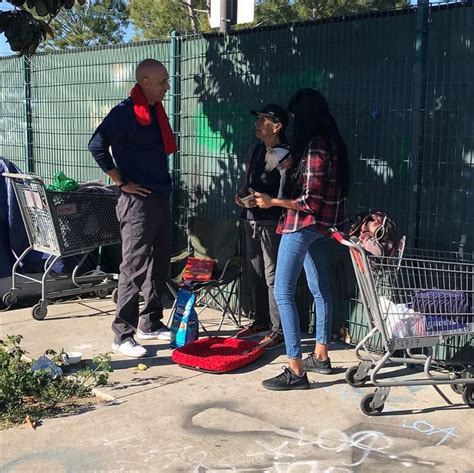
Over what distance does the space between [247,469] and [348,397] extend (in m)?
1.21

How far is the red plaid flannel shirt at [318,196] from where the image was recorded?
445 centimetres

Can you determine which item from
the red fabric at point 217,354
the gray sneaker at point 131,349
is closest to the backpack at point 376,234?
the red fabric at point 217,354

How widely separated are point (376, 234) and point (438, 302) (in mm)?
617

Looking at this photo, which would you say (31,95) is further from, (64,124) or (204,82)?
(204,82)

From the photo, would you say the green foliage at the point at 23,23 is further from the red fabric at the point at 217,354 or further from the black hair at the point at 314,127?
the red fabric at the point at 217,354

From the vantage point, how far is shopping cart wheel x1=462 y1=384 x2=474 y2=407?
4.39 metres

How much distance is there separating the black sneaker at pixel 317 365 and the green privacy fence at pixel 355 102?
66cm

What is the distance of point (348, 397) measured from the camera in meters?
4.61

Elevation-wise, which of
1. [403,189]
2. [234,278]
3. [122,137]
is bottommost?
[234,278]

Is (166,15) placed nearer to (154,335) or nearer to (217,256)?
(217,256)

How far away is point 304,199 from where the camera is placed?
4.47 meters

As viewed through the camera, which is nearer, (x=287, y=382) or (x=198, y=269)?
(x=287, y=382)

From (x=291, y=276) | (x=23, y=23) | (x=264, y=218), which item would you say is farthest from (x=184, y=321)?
(x=23, y=23)

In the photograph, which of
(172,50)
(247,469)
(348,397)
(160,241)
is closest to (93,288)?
(160,241)
